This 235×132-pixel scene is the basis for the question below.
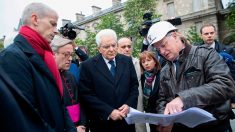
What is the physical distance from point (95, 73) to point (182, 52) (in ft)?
4.90

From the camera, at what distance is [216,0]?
32219mm

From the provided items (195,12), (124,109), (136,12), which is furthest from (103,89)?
(195,12)

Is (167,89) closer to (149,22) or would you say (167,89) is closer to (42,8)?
(42,8)

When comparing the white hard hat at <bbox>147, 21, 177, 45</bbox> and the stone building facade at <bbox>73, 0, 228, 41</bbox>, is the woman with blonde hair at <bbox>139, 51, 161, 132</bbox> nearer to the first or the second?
the white hard hat at <bbox>147, 21, 177, 45</bbox>

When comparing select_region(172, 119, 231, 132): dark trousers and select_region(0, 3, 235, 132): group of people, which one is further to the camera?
select_region(172, 119, 231, 132): dark trousers

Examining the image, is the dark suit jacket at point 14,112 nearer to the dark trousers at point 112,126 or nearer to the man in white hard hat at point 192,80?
the man in white hard hat at point 192,80

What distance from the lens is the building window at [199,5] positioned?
31703 mm

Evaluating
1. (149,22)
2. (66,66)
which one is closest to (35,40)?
(66,66)

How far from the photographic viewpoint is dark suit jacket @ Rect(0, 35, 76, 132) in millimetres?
1840

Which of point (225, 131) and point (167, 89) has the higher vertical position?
point (167, 89)

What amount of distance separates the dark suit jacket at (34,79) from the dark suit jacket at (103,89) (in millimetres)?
1373

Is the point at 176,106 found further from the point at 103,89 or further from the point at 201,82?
the point at 103,89

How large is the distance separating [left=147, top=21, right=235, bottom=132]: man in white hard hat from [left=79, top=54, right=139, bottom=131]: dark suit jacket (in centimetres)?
105

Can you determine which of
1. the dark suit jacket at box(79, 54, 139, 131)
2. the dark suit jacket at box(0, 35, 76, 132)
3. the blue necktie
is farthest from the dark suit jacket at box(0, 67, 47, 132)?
the blue necktie
